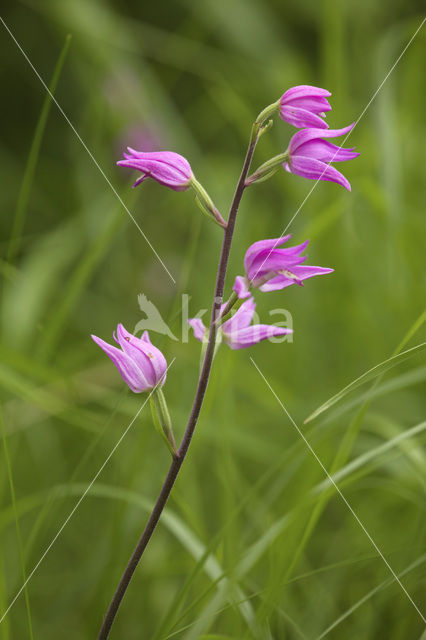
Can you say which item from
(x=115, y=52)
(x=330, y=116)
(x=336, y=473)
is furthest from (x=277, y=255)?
(x=115, y=52)

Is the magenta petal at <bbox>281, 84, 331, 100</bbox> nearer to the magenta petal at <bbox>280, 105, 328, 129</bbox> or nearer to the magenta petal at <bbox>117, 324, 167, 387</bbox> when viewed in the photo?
the magenta petal at <bbox>280, 105, 328, 129</bbox>

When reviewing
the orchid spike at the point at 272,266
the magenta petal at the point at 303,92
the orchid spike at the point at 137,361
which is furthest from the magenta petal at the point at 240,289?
the magenta petal at the point at 303,92

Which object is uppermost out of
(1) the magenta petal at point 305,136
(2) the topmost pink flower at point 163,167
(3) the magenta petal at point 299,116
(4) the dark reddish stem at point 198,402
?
(2) the topmost pink flower at point 163,167

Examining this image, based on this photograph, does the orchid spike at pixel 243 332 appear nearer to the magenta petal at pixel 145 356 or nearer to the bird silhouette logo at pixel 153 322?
the magenta petal at pixel 145 356

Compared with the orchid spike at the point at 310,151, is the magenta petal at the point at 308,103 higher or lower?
higher

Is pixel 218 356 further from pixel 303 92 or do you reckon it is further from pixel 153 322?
pixel 303 92

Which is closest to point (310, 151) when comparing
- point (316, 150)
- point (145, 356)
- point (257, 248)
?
point (316, 150)

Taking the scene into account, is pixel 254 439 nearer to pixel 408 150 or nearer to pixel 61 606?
pixel 61 606
